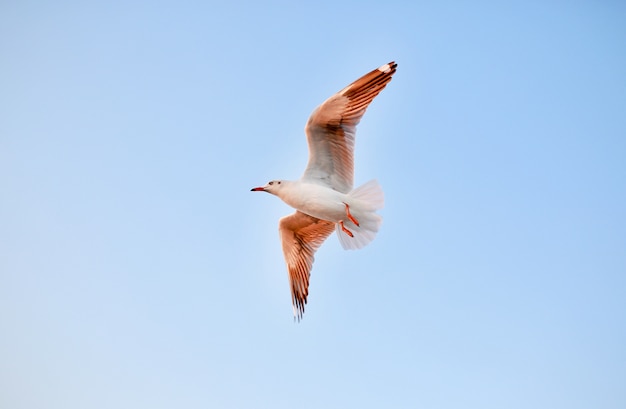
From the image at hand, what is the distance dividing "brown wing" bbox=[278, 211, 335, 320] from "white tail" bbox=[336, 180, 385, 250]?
103 centimetres

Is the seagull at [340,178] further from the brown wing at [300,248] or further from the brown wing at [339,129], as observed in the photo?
the brown wing at [300,248]

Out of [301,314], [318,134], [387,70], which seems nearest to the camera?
[387,70]

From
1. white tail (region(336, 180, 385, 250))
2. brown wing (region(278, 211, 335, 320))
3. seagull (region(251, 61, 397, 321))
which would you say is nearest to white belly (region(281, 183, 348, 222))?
seagull (region(251, 61, 397, 321))

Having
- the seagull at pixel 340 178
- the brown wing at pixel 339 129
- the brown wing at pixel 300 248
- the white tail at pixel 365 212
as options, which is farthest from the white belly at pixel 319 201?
→ the brown wing at pixel 300 248

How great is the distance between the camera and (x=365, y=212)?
723cm

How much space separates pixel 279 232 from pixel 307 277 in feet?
2.14

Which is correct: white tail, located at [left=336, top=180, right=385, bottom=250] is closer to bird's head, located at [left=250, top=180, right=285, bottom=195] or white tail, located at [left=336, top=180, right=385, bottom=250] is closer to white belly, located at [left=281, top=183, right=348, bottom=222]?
white belly, located at [left=281, top=183, right=348, bottom=222]

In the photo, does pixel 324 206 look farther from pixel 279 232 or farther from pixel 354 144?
pixel 279 232

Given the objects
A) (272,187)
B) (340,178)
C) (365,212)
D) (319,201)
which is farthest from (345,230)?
(272,187)

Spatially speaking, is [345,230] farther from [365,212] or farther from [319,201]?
[319,201]

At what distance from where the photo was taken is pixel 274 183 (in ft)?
25.5

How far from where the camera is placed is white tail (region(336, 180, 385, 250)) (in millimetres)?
7168

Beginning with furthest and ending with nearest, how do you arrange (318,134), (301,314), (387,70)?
(301,314)
(318,134)
(387,70)

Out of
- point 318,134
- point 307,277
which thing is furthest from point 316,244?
point 318,134
